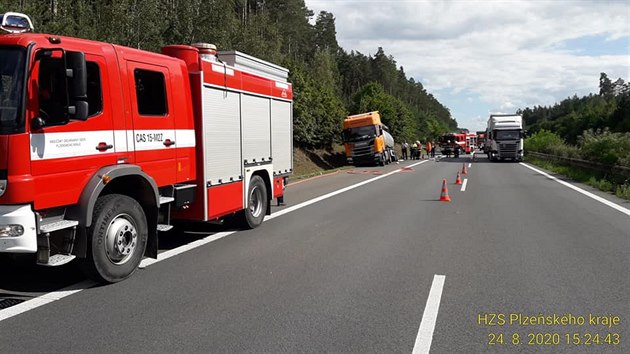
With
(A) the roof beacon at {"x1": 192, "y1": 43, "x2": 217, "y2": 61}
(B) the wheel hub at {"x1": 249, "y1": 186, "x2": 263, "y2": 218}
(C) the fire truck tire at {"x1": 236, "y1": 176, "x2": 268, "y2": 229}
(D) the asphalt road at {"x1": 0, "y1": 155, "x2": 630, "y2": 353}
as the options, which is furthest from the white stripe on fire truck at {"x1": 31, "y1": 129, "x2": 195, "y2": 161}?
(B) the wheel hub at {"x1": 249, "y1": 186, "x2": 263, "y2": 218}

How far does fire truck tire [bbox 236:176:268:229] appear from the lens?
9.60 metres

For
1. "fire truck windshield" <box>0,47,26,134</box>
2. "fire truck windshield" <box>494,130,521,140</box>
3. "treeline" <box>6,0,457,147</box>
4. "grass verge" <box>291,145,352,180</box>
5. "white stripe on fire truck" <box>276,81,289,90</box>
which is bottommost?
"grass verge" <box>291,145,352,180</box>

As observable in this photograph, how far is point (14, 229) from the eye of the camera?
16.4 ft

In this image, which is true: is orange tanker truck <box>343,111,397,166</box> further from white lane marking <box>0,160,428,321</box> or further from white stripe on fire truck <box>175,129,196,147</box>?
white stripe on fire truck <box>175,129,196,147</box>

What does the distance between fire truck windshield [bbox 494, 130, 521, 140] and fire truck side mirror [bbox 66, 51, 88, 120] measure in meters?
38.3

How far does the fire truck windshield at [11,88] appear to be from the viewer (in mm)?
5028

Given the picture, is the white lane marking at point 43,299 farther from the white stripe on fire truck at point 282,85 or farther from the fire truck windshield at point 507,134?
the fire truck windshield at point 507,134

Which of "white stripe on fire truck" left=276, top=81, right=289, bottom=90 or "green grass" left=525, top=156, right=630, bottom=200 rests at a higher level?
"white stripe on fire truck" left=276, top=81, right=289, bottom=90

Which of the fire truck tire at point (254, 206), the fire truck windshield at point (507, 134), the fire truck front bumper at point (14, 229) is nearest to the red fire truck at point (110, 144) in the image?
the fire truck front bumper at point (14, 229)

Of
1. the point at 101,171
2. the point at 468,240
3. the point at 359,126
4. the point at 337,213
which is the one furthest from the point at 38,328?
the point at 359,126

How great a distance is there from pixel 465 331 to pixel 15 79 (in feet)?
15.6

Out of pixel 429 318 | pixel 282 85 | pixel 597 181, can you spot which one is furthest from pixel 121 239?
pixel 597 181

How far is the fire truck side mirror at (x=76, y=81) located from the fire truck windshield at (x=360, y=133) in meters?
31.6

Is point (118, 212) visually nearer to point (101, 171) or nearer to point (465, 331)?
point (101, 171)
